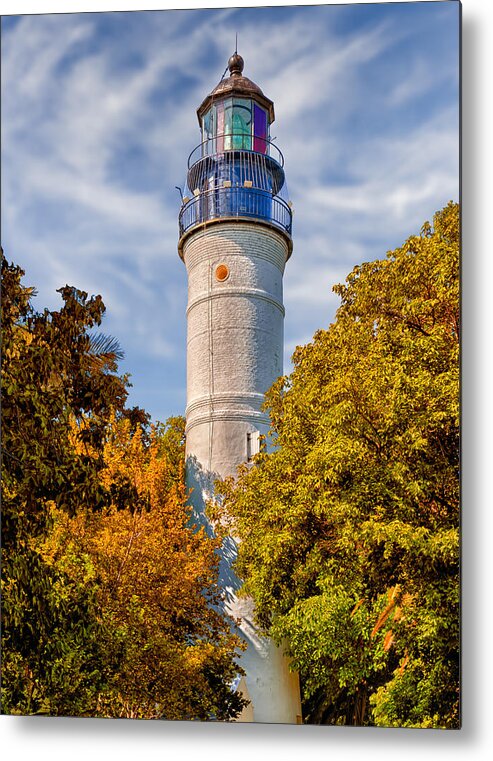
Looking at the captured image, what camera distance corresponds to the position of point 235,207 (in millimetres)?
6129

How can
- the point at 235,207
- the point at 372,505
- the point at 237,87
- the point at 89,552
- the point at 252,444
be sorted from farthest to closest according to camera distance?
the point at 235,207 < the point at 252,444 < the point at 89,552 < the point at 237,87 < the point at 372,505

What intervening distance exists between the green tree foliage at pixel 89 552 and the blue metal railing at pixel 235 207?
0.85 m

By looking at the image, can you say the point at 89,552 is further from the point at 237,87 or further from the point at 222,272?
the point at 237,87

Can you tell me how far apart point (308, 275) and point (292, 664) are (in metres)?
2.35

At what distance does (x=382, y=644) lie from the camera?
5008mm

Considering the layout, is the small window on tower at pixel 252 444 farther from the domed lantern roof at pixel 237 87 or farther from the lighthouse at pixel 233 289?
the domed lantern roof at pixel 237 87

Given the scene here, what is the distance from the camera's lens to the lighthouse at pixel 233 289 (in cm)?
542

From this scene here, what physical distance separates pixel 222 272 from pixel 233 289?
16 cm

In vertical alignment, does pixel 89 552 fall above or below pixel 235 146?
below

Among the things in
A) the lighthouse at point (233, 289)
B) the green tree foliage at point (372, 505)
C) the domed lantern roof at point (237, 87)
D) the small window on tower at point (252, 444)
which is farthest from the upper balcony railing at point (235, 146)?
the small window on tower at point (252, 444)

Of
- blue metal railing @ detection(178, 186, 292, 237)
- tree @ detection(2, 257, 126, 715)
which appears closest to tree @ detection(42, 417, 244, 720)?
tree @ detection(2, 257, 126, 715)

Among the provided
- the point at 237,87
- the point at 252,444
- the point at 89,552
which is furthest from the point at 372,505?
the point at 237,87

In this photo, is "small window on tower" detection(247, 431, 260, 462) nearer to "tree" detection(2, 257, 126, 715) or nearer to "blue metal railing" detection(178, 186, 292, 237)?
"tree" detection(2, 257, 126, 715)

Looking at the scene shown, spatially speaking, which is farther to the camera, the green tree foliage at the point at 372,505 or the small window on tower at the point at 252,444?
the small window on tower at the point at 252,444
